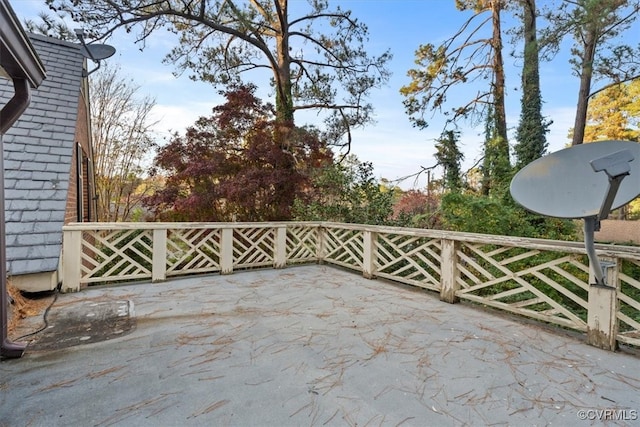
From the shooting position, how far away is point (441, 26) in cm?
884

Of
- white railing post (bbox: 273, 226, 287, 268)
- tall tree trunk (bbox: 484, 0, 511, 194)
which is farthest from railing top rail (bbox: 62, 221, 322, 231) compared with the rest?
tall tree trunk (bbox: 484, 0, 511, 194)

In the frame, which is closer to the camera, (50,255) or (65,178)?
(50,255)

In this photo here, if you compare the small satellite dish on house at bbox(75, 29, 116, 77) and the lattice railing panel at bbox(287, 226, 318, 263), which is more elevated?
the small satellite dish on house at bbox(75, 29, 116, 77)

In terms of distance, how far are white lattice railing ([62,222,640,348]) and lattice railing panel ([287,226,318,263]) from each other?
0.02 m

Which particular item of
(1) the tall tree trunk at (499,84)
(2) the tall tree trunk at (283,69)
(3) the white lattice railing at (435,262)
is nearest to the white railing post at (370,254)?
(3) the white lattice railing at (435,262)

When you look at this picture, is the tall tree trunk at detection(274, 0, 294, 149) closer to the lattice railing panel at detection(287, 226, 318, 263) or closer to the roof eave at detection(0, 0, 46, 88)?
the lattice railing panel at detection(287, 226, 318, 263)

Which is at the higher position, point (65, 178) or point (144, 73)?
point (144, 73)

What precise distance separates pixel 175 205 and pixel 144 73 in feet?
16.5

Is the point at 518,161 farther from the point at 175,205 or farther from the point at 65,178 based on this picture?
the point at 65,178

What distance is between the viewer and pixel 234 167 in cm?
652

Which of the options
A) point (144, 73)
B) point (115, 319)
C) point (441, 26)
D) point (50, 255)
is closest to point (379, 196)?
point (115, 319)

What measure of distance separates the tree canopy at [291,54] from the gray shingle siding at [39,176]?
3.57 m

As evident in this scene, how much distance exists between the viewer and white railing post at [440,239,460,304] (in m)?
3.88

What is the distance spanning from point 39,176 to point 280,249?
11.6 ft
